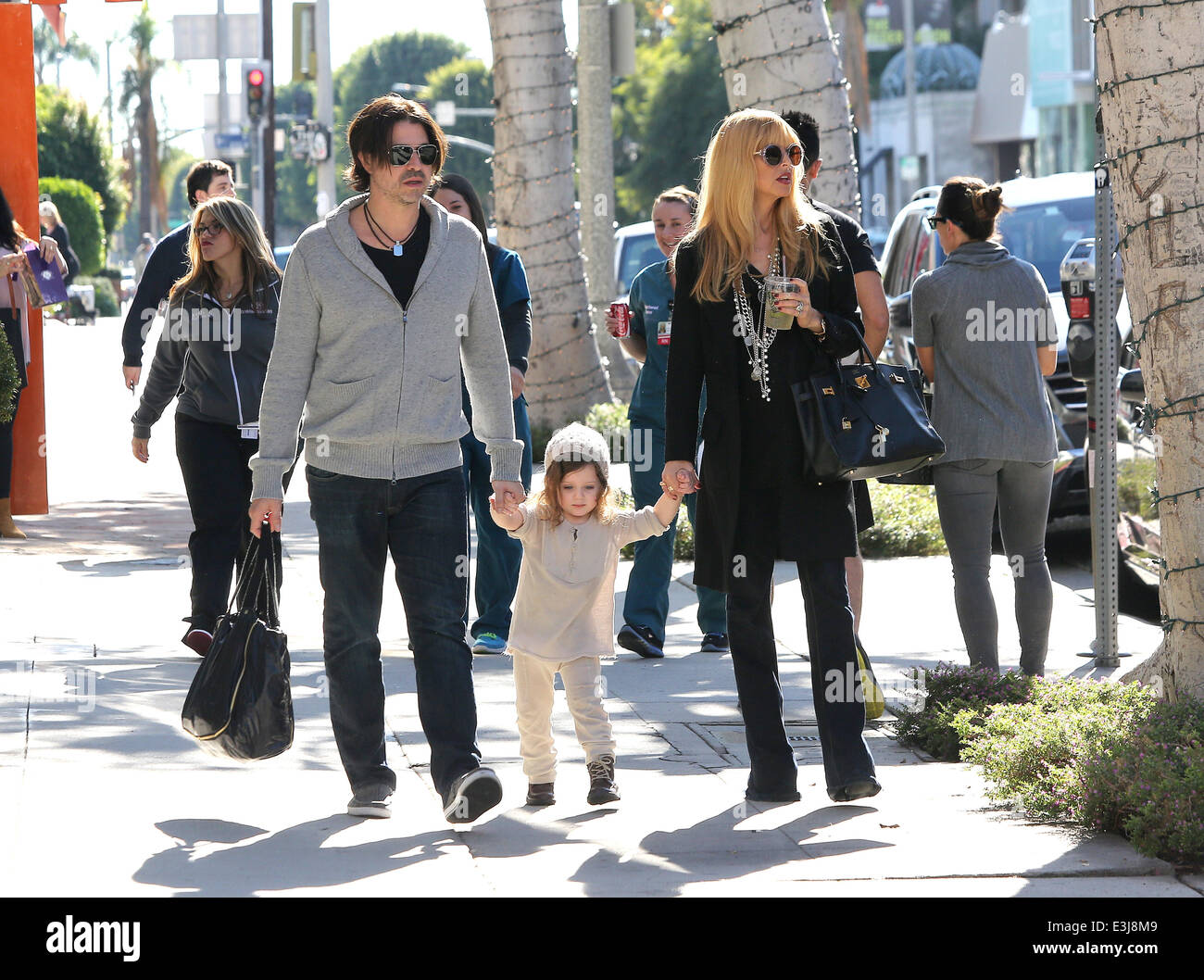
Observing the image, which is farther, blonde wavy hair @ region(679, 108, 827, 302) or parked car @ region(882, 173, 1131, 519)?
parked car @ region(882, 173, 1131, 519)

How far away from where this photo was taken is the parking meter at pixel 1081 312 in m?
7.31

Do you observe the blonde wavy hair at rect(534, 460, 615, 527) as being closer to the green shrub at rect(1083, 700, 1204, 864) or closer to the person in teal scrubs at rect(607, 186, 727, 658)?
the green shrub at rect(1083, 700, 1204, 864)

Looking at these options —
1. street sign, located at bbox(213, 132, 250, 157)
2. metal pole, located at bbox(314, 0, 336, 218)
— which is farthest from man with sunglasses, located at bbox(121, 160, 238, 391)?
street sign, located at bbox(213, 132, 250, 157)

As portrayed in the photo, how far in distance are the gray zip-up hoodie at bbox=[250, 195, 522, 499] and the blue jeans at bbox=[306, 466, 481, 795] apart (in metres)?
0.08

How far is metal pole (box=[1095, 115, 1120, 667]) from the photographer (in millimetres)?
7129

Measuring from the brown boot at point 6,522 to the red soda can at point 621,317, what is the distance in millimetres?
4438

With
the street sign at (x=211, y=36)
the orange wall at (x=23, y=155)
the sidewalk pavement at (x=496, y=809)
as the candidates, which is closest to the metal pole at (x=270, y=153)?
the street sign at (x=211, y=36)

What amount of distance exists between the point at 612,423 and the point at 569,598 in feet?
29.1

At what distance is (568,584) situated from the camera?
538cm

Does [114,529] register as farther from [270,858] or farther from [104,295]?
Answer: [104,295]

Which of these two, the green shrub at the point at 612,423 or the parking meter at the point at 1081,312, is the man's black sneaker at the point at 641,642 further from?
the green shrub at the point at 612,423
